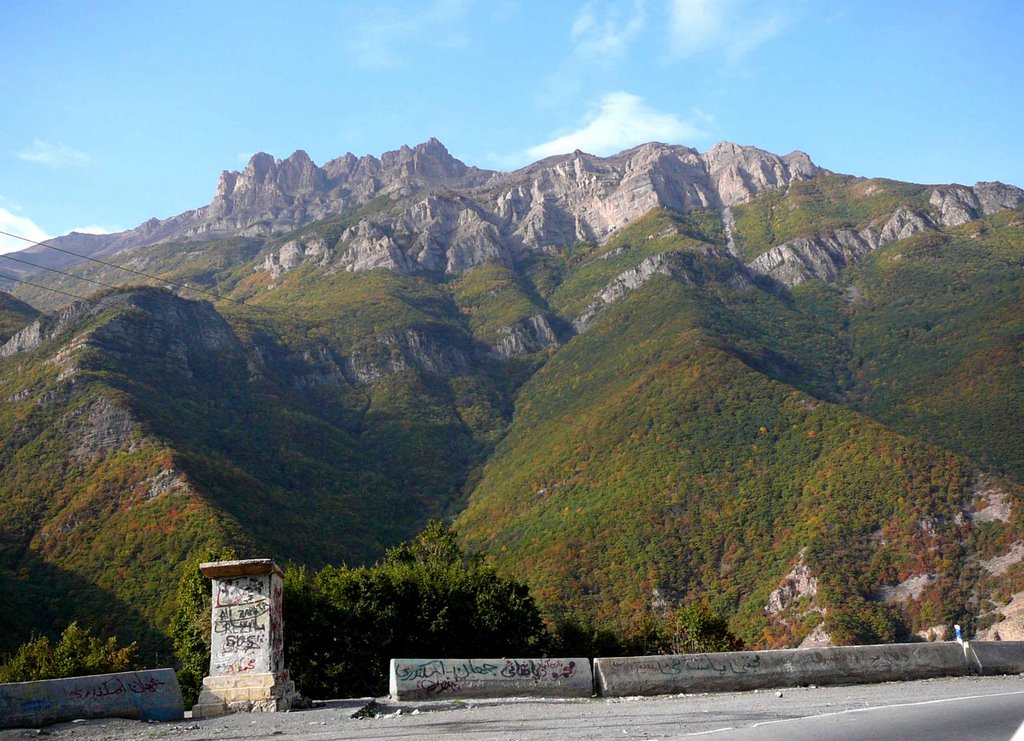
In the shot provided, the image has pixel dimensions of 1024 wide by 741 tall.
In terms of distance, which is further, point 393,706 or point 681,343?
point 681,343

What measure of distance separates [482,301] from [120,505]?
353 feet

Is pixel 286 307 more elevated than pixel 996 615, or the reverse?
pixel 286 307

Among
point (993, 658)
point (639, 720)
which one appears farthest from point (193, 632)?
point (993, 658)

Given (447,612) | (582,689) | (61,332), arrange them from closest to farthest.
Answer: (582,689) → (447,612) → (61,332)

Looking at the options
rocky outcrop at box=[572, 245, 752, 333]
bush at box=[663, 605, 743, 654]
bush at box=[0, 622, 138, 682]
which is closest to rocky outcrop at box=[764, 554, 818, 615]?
bush at box=[663, 605, 743, 654]

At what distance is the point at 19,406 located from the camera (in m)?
88.9

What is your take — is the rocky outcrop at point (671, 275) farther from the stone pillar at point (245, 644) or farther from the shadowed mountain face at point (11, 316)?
the stone pillar at point (245, 644)

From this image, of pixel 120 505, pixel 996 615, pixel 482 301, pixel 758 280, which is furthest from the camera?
pixel 482 301

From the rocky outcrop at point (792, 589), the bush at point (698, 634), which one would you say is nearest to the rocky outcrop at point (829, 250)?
the rocky outcrop at point (792, 589)

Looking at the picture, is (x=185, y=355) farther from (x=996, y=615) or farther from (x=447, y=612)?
(x=996, y=615)

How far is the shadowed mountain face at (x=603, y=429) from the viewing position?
68.9 m

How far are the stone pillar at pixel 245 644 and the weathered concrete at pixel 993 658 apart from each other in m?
16.3

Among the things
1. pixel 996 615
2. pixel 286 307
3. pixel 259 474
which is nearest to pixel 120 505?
pixel 259 474

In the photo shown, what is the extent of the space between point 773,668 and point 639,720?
642 centimetres
